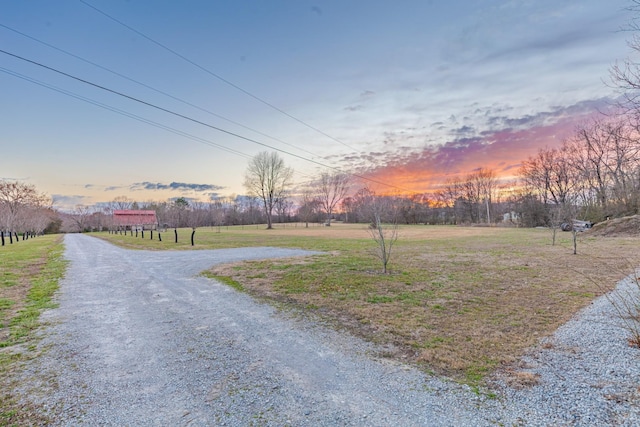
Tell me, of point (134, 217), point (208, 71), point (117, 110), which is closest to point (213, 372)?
point (117, 110)

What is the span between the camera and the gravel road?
233 cm

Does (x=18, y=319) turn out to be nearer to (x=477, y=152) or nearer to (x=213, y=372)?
(x=213, y=372)

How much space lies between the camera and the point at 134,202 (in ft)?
328

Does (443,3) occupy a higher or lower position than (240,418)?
higher

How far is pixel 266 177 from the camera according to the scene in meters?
60.0

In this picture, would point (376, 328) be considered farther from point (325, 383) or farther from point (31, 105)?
point (31, 105)

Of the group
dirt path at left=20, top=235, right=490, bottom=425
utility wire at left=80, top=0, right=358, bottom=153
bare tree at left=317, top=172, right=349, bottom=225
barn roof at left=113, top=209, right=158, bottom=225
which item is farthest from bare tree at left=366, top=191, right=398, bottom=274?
barn roof at left=113, top=209, right=158, bottom=225

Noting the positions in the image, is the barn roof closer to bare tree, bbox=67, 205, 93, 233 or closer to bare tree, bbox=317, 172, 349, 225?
bare tree, bbox=67, 205, 93, 233

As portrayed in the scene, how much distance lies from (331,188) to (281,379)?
65551 millimetres

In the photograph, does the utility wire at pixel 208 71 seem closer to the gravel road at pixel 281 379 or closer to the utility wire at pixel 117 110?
the utility wire at pixel 117 110

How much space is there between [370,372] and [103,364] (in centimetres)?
305

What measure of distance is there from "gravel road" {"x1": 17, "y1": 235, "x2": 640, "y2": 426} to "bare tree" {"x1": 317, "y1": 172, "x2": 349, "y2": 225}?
62527 mm

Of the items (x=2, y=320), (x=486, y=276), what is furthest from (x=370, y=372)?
(x=486, y=276)

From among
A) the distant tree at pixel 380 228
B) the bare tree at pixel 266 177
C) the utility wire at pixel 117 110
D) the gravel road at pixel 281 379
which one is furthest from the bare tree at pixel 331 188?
the gravel road at pixel 281 379
